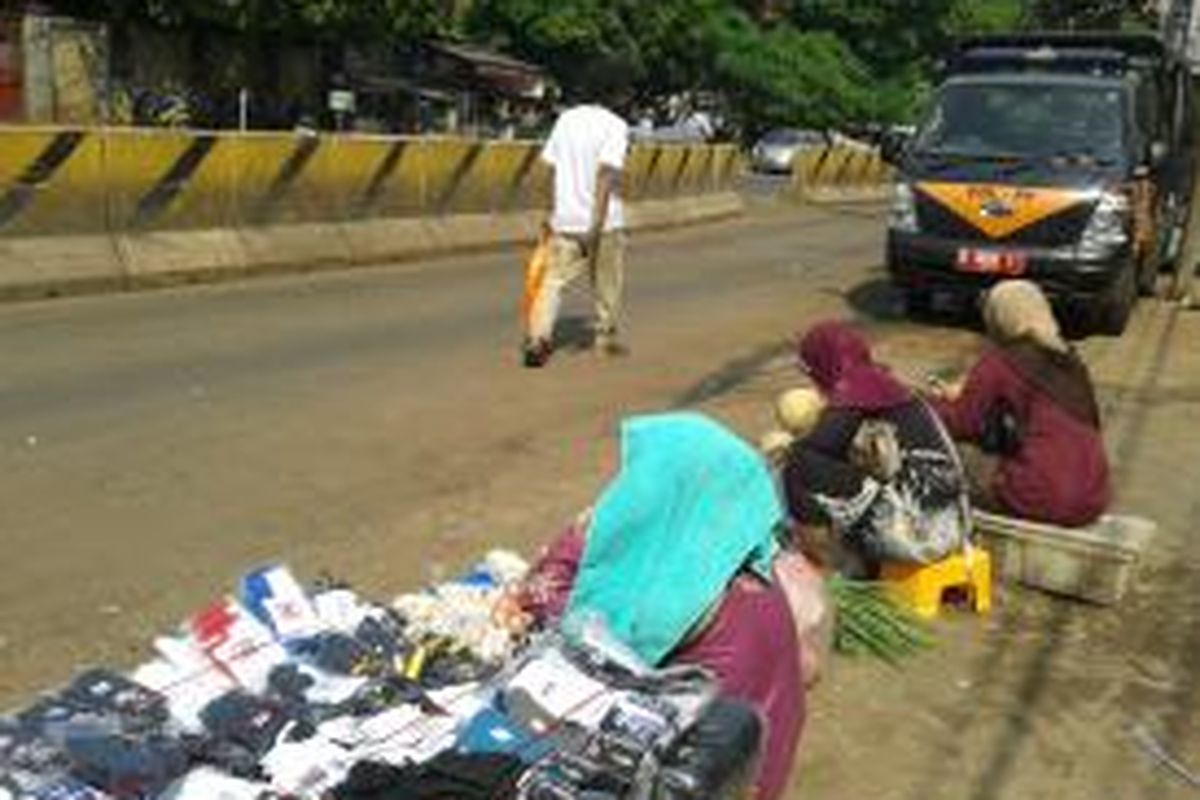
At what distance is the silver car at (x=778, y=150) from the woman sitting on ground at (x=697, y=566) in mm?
46678

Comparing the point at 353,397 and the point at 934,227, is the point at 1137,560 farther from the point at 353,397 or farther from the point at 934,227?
the point at 934,227

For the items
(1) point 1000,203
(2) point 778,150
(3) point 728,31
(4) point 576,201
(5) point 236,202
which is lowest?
(2) point 778,150

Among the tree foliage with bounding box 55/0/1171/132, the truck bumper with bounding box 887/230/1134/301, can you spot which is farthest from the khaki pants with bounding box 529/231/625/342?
the tree foliage with bounding box 55/0/1171/132

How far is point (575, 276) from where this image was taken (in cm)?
1227

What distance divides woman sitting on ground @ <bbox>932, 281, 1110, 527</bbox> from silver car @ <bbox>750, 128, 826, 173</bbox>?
43.4 meters

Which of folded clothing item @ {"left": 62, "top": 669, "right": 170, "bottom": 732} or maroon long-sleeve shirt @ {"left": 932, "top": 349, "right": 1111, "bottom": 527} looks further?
maroon long-sleeve shirt @ {"left": 932, "top": 349, "right": 1111, "bottom": 527}

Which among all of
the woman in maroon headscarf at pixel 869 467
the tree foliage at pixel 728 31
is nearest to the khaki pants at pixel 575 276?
the woman in maroon headscarf at pixel 869 467

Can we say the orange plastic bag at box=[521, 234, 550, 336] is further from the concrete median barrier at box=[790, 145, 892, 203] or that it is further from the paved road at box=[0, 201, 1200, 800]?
the concrete median barrier at box=[790, 145, 892, 203]

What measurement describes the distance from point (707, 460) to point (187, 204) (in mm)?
12013

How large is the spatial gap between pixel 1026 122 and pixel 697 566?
12.3 meters

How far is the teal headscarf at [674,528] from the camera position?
3.88m

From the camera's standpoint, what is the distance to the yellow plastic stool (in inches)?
266

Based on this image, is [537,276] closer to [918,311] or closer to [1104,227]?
[1104,227]

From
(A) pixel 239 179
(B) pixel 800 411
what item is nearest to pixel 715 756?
(B) pixel 800 411
